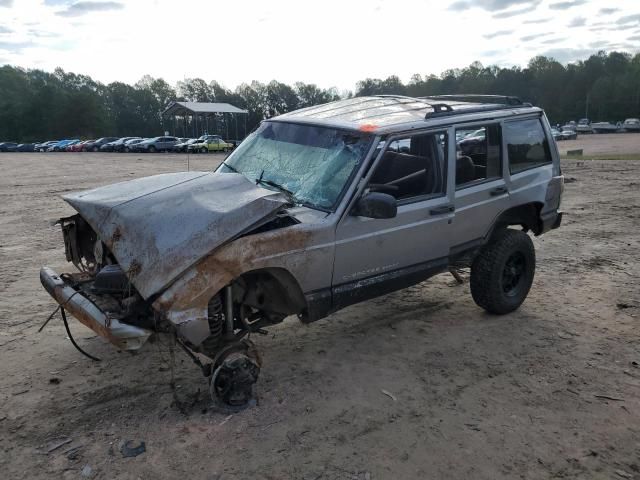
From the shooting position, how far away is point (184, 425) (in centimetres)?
339

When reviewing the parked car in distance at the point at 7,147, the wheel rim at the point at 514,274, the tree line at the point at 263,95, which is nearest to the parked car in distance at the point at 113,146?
the parked car in distance at the point at 7,147

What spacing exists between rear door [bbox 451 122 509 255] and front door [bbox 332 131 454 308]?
171mm

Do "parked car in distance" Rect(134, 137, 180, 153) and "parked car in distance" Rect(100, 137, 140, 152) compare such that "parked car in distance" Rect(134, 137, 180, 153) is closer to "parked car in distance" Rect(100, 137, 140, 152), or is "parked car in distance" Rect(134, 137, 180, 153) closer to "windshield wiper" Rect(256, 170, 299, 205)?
"parked car in distance" Rect(100, 137, 140, 152)

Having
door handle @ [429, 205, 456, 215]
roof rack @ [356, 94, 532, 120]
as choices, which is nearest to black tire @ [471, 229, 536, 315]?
door handle @ [429, 205, 456, 215]

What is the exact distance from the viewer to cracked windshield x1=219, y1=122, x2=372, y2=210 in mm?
3934

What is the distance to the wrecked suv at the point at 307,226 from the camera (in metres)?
3.20

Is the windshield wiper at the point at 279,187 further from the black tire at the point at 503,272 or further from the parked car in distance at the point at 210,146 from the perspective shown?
the parked car in distance at the point at 210,146

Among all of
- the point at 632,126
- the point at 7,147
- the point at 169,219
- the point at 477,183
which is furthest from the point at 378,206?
the point at 632,126

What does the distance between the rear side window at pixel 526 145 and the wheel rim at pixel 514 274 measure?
2.87ft

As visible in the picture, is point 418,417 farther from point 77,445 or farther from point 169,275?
point 77,445

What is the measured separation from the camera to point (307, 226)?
141 inches

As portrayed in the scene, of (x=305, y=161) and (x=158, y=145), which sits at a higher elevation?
(x=158, y=145)

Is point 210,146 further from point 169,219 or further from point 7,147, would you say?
point 169,219

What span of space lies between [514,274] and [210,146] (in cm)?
3783
